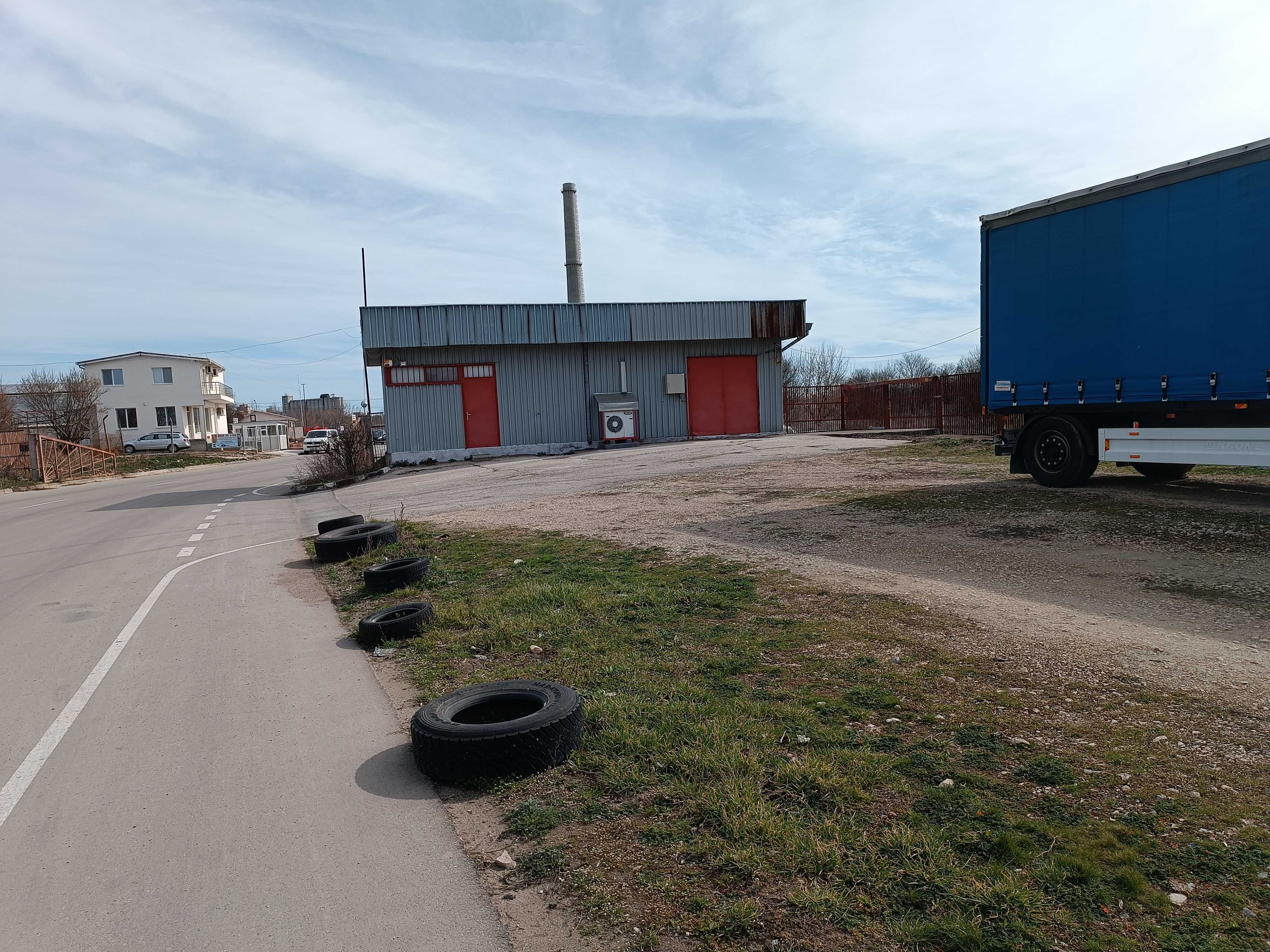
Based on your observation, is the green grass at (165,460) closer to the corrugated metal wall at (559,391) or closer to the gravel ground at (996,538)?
the corrugated metal wall at (559,391)

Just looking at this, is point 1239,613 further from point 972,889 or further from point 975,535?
point 972,889

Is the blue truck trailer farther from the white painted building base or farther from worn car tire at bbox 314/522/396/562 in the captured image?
the white painted building base

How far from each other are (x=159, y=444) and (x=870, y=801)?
78557mm

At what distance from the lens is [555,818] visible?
12.4 feet

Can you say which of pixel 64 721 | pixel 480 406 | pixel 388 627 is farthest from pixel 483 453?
pixel 64 721

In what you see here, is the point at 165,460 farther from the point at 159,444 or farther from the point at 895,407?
the point at 895,407

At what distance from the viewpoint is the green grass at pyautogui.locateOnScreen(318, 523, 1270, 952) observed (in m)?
2.87

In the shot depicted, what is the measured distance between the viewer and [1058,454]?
12.9 meters

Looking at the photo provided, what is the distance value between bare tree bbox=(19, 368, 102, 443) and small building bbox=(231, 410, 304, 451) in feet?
58.7

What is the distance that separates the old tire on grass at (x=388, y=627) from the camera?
23.2 feet

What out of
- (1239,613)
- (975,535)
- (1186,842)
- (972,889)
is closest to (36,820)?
(972,889)

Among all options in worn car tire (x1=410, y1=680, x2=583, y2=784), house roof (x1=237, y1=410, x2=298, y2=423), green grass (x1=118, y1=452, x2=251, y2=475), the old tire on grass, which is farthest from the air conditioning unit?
house roof (x1=237, y1=410, x2=298, y2=423)

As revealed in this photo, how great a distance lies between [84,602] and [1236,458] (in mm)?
14206

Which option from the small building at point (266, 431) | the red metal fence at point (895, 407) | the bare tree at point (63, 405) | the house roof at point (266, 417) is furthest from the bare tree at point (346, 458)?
the house roof at point (266, 417)
